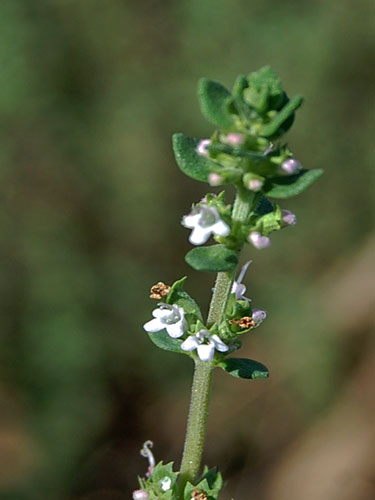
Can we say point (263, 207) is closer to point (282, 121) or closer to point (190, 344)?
point (282, 121)

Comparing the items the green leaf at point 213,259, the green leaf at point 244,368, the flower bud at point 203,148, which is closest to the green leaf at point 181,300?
the green leaf at point 244,368

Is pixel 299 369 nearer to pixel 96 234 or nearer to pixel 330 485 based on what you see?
pixel 330 485

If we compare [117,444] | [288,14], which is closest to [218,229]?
[117,444]

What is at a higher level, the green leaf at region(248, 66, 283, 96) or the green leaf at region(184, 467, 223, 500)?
the green leaf at region(248, 66, 283, 96)

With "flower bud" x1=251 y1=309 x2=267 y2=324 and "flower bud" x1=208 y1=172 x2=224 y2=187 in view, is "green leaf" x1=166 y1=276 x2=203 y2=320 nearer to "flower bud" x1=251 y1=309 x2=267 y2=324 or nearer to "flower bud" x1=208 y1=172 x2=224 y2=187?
"flower bud" x1=251 y1=309 x2=267 y2=324

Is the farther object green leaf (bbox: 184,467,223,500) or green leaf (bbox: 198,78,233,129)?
green leaf (bbox: 184,467,223,500)

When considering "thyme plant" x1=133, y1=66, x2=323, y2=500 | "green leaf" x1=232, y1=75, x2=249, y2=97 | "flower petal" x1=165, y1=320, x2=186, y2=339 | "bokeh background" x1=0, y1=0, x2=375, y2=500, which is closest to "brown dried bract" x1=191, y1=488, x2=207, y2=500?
"thyme plant" x1=133, y1=66, x2=323, y2=500
